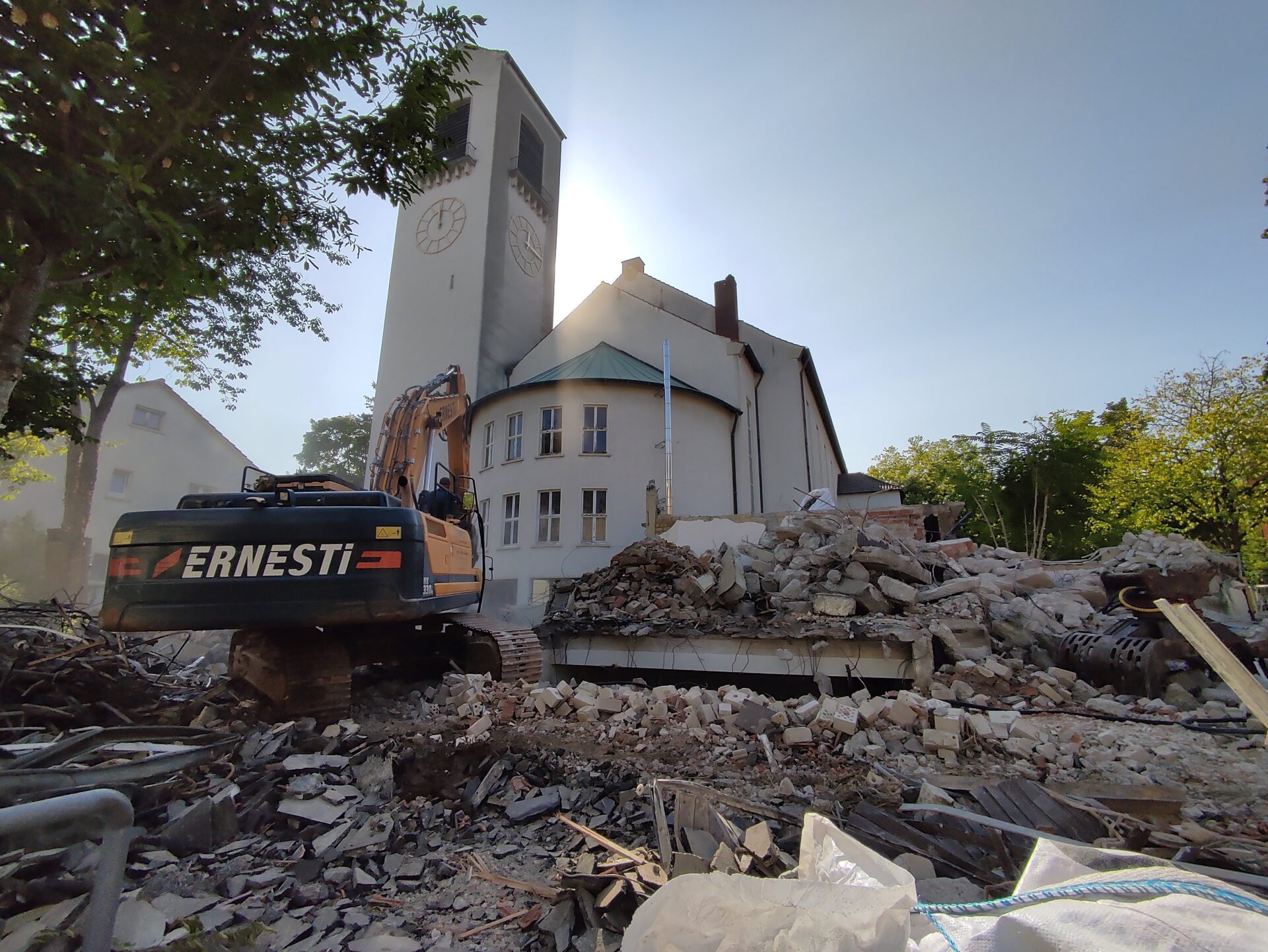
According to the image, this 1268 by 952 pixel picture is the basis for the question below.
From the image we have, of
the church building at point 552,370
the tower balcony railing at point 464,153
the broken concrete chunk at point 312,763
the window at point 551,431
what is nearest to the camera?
the broken concrete chunk at point 312,763

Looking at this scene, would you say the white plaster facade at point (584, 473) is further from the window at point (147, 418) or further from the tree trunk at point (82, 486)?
the window at point (147, 418)

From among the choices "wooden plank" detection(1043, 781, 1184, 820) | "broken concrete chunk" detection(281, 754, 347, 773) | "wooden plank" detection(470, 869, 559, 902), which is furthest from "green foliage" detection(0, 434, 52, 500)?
"wooden plank" detection(1043, 781, 1184, 820)

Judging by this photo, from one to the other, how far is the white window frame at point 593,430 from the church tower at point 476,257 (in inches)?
208

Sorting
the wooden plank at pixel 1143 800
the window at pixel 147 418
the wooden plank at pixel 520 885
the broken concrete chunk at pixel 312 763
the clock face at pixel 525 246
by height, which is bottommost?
the wooden plank at pixel 520 885

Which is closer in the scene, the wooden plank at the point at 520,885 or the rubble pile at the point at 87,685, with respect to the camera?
the wooden plank at the point at 520,885

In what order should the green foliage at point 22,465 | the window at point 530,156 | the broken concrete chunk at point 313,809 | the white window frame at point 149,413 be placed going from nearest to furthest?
the broken concrete chunk at point 313,809, the green foliage at point 22,465, the window at point 530,156, the white window frame at point 149,413

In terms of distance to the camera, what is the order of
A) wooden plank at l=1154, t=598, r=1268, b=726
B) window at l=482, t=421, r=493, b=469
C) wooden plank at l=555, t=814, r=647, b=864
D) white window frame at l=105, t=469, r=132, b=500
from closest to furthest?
wooden plank at l=1154, t=598, r=1268, b=726 < wooden plank at l=555, t=814, r=647, b=864 < window at l=482, t=421, r=493, b=469 < white window frame at l=105, t=469, r=132, b=500

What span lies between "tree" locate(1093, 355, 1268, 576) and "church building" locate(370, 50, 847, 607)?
11.7 metres

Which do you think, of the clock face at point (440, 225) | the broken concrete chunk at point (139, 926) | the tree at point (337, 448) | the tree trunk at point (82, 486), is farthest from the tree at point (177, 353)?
the tree at point (337, 448)

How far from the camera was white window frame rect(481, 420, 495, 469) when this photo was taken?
2005 centimetres

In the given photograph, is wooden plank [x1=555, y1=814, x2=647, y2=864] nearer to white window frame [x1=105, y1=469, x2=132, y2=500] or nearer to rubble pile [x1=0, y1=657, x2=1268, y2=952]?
rubble pile [x1=0, y1=657, x2=1268, y2=952]

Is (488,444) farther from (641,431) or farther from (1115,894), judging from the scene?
(1115,894)

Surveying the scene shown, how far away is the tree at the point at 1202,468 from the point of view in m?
20.1

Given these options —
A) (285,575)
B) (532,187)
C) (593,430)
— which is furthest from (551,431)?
(285,575)
